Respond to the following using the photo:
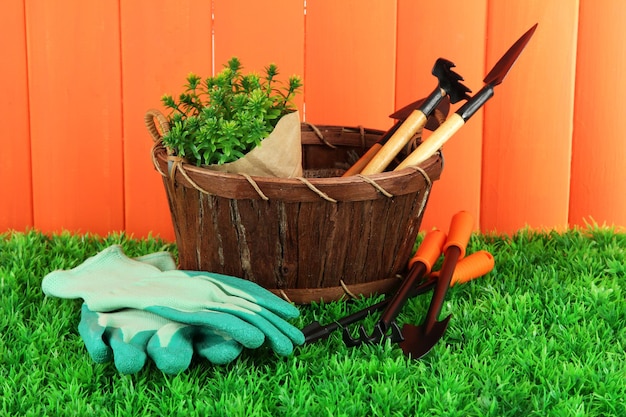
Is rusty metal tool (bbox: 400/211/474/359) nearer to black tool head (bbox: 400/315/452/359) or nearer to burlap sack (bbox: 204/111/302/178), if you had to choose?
black tool head (bbox: 400/315/452/359)

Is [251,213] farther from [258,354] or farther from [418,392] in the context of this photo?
[418,392]

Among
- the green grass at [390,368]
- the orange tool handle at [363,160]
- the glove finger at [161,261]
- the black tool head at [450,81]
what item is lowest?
the green grass at [390,368]

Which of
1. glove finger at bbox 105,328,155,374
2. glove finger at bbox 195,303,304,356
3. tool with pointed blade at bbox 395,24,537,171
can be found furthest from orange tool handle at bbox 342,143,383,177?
glove finger at bbox 105,328,155,374

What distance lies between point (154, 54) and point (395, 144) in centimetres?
69

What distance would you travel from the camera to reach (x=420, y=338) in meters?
1.38

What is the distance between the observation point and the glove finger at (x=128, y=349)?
122 centimetres

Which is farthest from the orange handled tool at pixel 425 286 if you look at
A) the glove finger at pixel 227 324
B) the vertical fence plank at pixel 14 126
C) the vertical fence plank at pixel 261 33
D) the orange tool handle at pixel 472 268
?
the vertical fence plank at pixel 14 126

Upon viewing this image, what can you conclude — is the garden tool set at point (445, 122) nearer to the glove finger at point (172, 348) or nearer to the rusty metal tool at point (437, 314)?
the rusty metal tool at point (437, 314)

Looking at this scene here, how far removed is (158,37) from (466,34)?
2.35 ft

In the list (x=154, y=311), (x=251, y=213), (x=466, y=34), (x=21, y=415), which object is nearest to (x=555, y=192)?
(x=466, y=34)

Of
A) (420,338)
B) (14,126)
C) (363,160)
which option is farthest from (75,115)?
(420,338)

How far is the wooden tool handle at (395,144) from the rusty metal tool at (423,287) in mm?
237

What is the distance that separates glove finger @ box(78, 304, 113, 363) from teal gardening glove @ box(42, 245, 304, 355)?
42 mm

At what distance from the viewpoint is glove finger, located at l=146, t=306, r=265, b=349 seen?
1.27 meters
